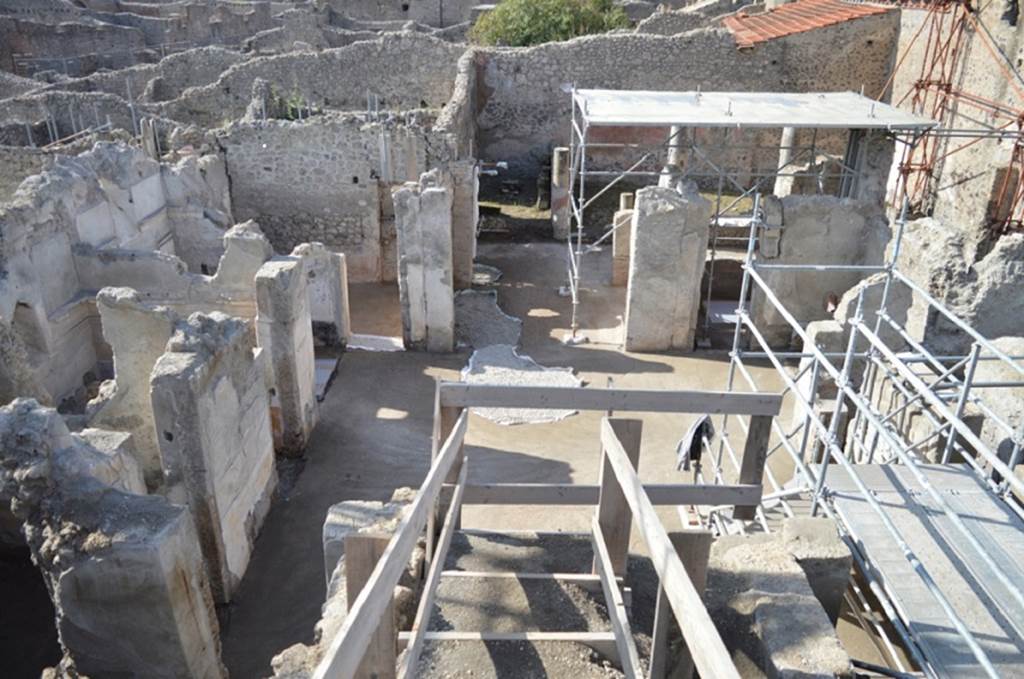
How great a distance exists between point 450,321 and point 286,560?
442cm

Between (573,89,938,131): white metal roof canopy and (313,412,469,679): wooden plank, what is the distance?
29.8ft

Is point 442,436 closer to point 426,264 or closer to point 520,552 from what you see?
point 520,552

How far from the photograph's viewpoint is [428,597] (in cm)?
324

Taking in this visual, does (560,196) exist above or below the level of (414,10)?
below

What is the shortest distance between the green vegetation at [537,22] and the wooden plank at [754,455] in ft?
59.4

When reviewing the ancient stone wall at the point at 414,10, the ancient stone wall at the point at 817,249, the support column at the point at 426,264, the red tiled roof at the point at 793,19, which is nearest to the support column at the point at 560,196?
the support column at the point at 426,264

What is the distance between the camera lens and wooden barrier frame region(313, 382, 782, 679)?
Result: 7.12 ft

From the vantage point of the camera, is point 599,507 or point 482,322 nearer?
point 599,507

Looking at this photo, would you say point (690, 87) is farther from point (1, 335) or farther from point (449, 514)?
point (449, 514)

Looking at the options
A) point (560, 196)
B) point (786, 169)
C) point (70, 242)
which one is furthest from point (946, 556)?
point (560, 196)

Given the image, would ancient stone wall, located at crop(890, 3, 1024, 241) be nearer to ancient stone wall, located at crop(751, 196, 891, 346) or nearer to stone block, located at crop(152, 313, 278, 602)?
ancient stone wall, located at crop(751, 196, 891, 346)

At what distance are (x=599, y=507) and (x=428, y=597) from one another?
0.93 metres

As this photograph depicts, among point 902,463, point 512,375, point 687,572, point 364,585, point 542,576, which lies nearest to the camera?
point 364,585

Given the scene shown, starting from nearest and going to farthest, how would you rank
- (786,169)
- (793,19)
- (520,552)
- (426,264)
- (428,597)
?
(428,597) → (520,552) → (426,264) → (786,169) → (793,19)
